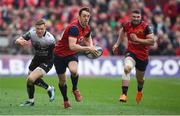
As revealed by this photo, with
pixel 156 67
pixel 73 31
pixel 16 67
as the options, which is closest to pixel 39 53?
pixel 73 31

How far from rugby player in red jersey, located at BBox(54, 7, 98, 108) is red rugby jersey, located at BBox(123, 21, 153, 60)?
6.29 ft

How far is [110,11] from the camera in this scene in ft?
109

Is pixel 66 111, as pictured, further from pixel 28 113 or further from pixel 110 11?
pixel 110 11

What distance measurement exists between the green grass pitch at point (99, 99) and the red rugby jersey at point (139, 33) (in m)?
1.33

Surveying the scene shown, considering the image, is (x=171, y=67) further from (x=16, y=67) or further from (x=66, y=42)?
(x=66, y=42)

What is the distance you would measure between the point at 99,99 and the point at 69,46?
12.5ft

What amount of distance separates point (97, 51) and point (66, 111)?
1647 mm

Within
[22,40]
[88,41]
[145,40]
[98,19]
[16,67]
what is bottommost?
[16,67]

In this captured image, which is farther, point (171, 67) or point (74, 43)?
point (171, 67)

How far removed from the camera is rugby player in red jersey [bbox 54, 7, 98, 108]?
616 inches

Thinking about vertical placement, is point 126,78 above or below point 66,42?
below

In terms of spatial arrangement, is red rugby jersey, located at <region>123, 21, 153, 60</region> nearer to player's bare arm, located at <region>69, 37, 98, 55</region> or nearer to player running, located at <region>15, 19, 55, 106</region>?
player running, located at <region>15, 19, 55, 106</region>

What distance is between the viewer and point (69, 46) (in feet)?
51.1

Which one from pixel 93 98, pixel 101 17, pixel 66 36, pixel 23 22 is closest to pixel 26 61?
pixel 23 22
